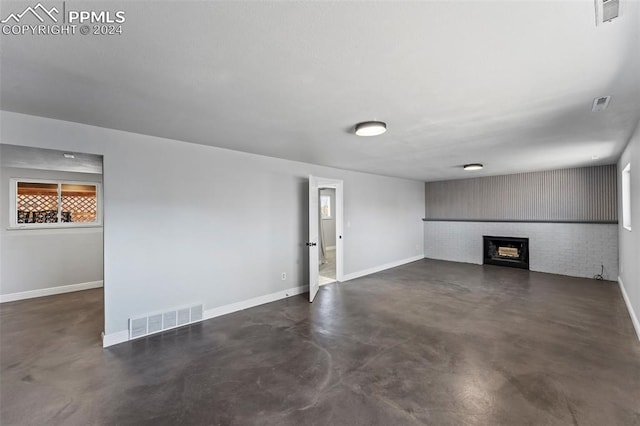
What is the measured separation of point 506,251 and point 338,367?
21.7 feet

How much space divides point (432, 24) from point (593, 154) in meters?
5.24

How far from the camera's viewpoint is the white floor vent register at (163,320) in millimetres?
3191

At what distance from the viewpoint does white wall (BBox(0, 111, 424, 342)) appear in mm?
3016

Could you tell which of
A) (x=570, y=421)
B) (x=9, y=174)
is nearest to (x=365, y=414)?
(x=570, y=421)

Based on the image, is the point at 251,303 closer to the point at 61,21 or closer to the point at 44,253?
the point at 61,21

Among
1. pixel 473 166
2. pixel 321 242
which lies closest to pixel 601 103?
pixel 473 166

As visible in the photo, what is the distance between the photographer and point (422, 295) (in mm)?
4758

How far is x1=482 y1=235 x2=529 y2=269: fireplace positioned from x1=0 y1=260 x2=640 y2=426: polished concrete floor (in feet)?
8.17

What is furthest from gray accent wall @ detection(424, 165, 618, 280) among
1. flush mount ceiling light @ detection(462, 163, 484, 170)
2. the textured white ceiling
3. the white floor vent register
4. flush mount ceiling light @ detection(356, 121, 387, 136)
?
the white floor vent register

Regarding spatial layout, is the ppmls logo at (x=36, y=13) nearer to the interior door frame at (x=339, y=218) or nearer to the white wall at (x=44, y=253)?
the interior door frame at (x=339, y=218)

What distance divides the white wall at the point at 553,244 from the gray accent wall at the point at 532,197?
0.20m

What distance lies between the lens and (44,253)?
15.7 ft

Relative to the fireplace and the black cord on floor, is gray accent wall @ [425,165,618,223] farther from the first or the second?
the black cord on floor

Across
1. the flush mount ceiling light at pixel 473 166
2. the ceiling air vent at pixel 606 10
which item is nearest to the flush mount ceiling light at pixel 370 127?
the ceiling air vent at pixel 606 10
